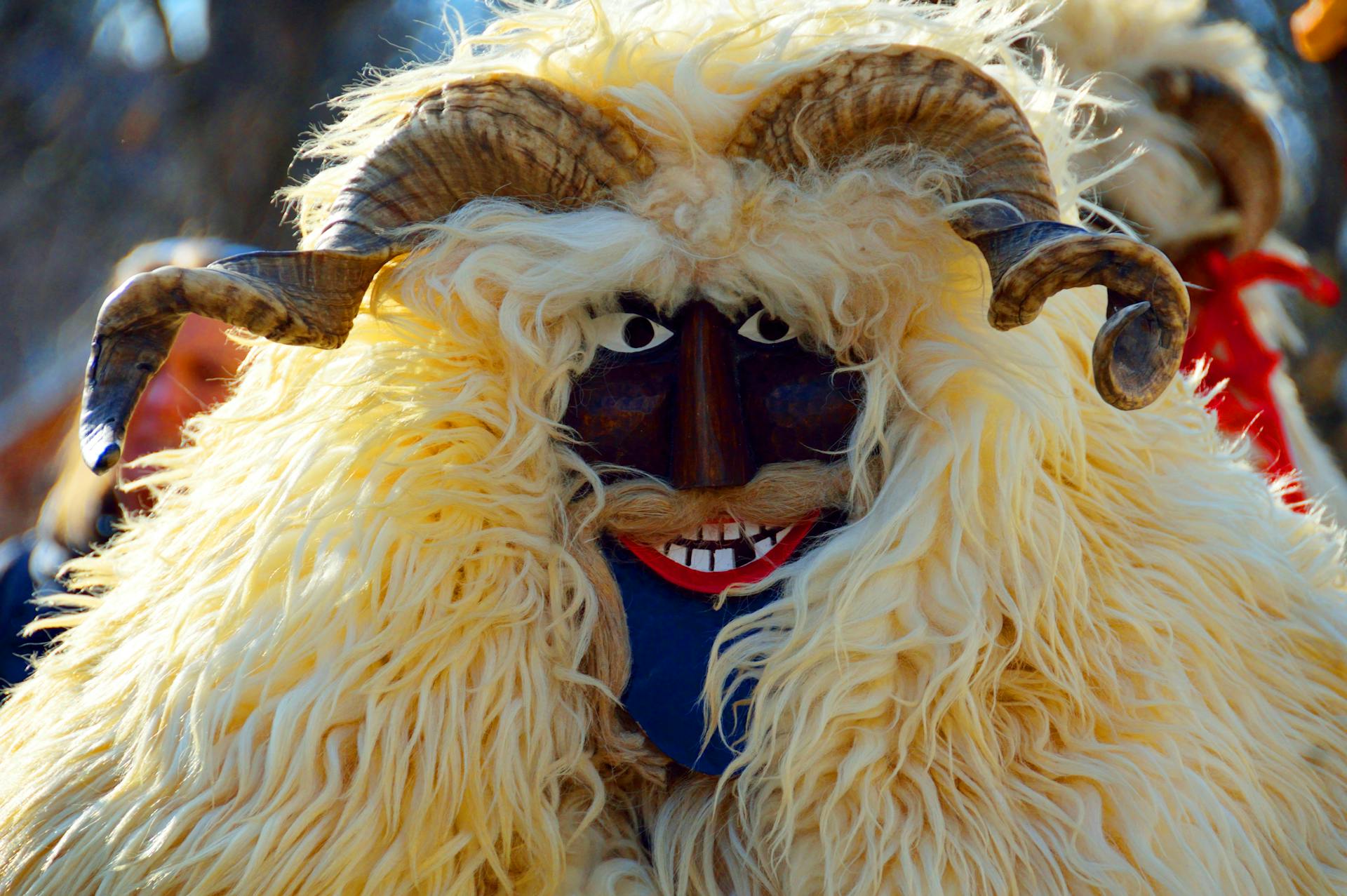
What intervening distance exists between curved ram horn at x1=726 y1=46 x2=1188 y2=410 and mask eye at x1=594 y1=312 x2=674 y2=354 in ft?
0.58

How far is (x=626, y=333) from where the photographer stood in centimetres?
101

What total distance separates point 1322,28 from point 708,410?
2.09 metres

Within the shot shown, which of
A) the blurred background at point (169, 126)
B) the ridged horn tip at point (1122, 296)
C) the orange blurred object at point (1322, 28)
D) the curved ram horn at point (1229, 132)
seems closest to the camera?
the ridged horn tip at point (1122, 296)

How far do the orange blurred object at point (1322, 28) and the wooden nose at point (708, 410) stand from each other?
1.97 metres

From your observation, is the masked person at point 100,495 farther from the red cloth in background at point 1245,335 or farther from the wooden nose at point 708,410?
the red cloth in background at point 1245,335

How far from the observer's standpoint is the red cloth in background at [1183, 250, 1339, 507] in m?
1.74

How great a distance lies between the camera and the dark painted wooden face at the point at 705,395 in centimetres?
96

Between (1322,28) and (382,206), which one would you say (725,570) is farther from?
(1322,28)

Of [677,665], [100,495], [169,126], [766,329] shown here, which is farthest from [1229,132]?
[169,126]

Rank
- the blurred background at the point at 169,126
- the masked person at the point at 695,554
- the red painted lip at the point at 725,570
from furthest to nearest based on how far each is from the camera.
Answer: the blurred background at the point at 169,126, the red painted lip at the point at 725,570, the masked person at the point at 695,554

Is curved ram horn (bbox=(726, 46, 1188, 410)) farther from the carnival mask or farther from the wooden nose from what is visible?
the wooden nose

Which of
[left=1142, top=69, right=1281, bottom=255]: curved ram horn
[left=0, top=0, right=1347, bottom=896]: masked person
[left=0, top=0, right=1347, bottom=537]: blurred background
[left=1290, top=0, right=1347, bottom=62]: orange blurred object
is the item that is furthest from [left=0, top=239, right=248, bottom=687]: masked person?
[left=1290, top=0, right=1347, bottom=62]: orange blurred object

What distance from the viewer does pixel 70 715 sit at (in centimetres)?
100

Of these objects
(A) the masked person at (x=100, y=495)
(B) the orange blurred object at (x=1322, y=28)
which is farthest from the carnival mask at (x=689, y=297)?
(B) the orange blurred object at (x=1322, y=28)
